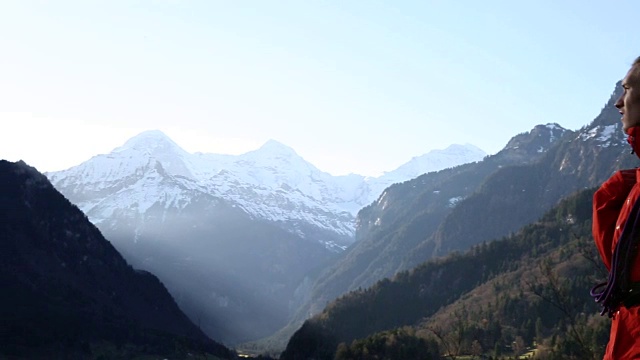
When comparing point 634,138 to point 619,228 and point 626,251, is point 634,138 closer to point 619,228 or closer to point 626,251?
point 619,228

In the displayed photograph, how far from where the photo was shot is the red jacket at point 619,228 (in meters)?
4.88

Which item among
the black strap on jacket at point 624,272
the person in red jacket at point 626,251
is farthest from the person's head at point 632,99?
the black strap on jacket at point 624,272

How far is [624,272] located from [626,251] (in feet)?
0.53

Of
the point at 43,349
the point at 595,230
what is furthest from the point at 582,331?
the point at 43,349

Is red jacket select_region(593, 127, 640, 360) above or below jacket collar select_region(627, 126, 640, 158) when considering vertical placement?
below

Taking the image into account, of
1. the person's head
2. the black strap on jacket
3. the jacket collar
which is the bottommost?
the black strap on jacket

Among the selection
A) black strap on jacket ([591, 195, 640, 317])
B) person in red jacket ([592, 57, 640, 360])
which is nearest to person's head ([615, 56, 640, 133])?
person in red jacket ([592, 57, 640, 360])

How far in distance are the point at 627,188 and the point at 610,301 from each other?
0.89 meters

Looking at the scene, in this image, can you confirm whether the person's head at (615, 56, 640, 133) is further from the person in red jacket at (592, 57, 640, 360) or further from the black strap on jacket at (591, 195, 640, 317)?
the black strap on jacket at (591, 195, 640, 317)

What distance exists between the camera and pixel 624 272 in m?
5.01

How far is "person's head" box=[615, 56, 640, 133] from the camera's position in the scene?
5.02m

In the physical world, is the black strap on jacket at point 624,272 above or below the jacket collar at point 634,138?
below

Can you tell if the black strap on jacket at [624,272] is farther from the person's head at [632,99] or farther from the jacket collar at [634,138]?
the person's head at [632,99]

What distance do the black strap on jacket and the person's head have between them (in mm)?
612
